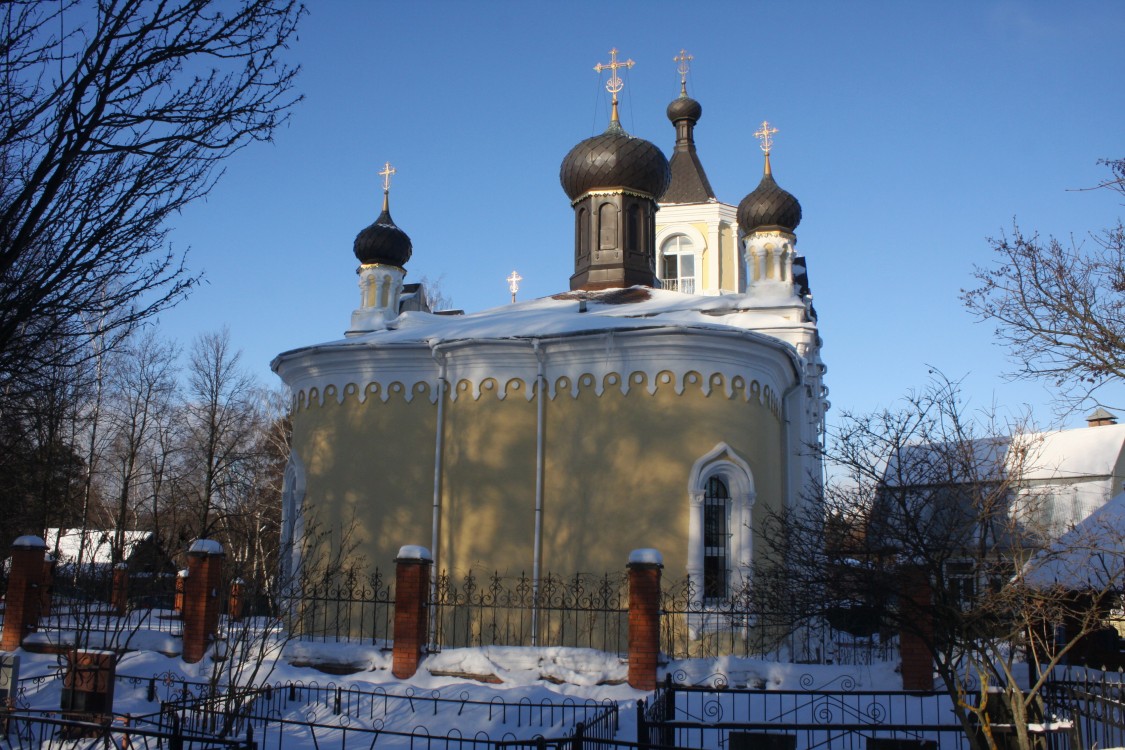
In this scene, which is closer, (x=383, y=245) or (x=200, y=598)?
(x=200, y=598)

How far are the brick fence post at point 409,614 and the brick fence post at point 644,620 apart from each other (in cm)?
229

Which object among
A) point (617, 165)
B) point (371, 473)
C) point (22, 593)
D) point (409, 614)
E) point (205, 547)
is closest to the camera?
point (409, 614)

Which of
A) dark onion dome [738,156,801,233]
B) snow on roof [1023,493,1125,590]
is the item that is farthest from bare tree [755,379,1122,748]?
dark onion dome [738,156,801,233]

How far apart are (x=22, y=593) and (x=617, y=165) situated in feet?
35.3

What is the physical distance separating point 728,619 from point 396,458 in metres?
4.88

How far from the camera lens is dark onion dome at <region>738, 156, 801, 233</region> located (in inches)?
683

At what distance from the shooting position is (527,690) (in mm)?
10273

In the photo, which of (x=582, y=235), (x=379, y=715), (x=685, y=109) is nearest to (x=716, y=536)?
(x=379, y=715)

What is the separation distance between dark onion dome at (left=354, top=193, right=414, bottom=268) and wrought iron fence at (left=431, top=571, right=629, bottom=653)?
7276 mm

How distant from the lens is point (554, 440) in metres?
13.2

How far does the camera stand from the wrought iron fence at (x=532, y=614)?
481 inches

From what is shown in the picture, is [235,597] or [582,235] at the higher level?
[582,235]

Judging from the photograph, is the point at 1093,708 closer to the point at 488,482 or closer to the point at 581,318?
the point at 488,482

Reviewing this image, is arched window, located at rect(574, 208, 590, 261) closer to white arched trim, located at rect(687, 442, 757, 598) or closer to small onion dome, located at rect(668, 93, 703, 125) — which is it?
white arched trim, located at rect(687, 442, 757, 598)
